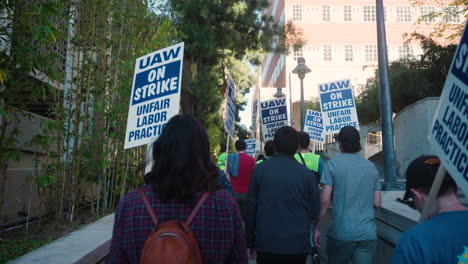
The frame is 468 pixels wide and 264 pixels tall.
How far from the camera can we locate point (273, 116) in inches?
500

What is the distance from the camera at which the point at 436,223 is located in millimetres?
1841

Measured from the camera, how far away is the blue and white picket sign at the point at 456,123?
6.04ft

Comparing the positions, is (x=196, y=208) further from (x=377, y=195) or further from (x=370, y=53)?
(x=370, y=53)

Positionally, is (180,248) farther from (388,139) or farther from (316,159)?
(388,139)

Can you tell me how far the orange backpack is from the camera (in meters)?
1.93

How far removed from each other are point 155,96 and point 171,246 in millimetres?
3633

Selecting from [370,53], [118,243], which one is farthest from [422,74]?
[370,53]

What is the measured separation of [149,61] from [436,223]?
442cm

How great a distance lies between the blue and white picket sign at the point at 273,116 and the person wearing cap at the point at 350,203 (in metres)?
8.09

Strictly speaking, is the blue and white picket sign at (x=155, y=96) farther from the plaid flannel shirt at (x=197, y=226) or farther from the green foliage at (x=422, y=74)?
the green foliage at (x=422, y=74)

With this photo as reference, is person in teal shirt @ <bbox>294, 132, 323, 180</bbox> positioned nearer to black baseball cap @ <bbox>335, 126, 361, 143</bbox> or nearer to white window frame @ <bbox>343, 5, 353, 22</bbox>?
black baseball cap @ <bbox>335, 126, 361, 143</bbox>

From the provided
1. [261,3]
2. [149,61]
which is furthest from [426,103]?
[149,61]

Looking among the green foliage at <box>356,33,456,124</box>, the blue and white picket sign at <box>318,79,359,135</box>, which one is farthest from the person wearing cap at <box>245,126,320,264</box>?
the green foliage at <box>356,33,456,124</box>

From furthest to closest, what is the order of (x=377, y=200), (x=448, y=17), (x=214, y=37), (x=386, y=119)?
(x=448, y=17) < (x=214, y=37) < (x=386, y=119) < (x=377, y=200)
